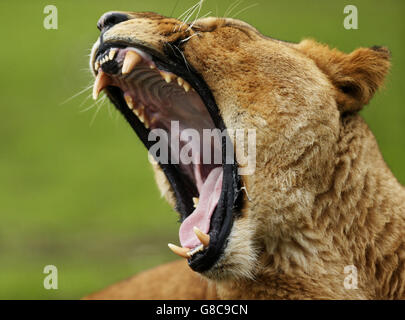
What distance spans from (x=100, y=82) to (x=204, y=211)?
84 centimetres

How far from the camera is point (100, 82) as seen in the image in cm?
363

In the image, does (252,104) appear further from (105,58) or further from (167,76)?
(105,58)

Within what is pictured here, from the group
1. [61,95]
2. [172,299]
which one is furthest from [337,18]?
[172,299]

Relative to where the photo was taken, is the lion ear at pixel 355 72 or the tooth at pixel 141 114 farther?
the tooth at pixel 141 114

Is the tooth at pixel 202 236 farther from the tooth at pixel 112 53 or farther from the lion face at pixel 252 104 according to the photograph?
the tooth at pixel 112 53

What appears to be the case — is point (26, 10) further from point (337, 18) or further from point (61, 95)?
point (337, 18)

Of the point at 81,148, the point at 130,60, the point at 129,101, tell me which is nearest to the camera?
the point at 130,60

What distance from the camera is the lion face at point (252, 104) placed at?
3328mm

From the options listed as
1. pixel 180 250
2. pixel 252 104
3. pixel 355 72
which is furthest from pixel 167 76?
pixel 355 72

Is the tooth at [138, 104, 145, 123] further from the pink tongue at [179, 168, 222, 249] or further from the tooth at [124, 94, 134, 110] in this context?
the pink tongue at [179, 168, 222, 249]

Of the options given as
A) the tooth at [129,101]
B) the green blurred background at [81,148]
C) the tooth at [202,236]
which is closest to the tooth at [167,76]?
the tooth at [129,101]

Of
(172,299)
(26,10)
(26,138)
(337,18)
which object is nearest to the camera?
(172,299)
